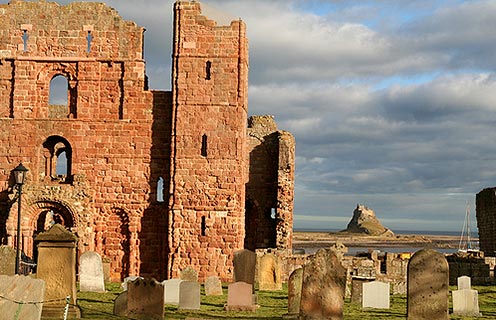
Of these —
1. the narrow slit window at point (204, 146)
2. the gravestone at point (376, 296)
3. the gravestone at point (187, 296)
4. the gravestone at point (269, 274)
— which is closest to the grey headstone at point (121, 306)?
the gravestone at point (187, 296)

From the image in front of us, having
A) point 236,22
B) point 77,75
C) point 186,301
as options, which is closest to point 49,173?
point 77,75

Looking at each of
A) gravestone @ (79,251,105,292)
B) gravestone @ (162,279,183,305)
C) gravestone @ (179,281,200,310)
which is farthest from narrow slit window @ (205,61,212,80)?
gravestone @ (179,281,200,310)

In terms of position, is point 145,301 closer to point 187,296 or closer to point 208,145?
point 187,296

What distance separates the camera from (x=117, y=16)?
30.7 metres

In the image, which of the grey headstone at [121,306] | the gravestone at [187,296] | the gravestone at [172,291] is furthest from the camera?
the gravestone at [172,291]

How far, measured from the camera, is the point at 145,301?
1592 cm

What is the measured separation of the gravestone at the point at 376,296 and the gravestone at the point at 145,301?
584 cm

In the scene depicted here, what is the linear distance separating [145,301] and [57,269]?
5.69ft

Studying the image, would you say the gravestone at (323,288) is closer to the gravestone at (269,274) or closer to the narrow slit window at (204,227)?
the gravestone at (269,274)

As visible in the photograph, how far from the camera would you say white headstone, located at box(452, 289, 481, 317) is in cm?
1872

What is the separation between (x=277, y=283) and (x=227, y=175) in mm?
5819

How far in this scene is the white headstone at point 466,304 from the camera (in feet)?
61.4

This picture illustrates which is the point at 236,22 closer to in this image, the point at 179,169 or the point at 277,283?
the point at 179,169

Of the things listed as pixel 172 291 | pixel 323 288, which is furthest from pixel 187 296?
pixel 323 288
